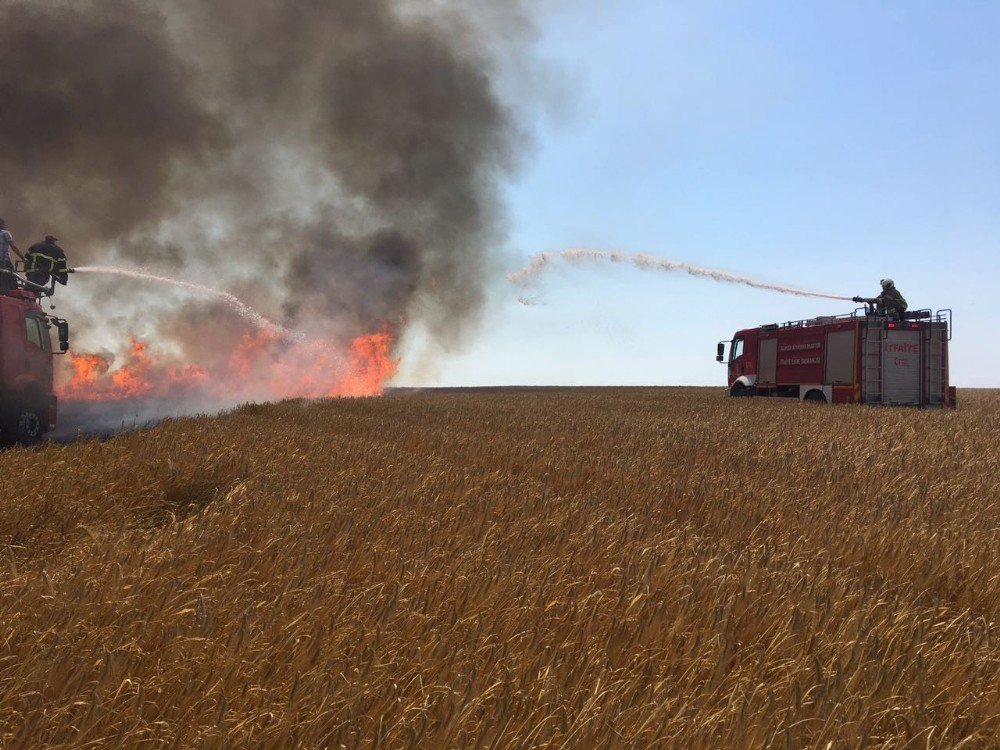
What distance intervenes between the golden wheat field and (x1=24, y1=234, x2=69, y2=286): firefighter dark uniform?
8796 millimetres

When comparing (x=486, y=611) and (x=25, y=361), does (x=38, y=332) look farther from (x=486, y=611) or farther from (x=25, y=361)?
(x=486, y=611)

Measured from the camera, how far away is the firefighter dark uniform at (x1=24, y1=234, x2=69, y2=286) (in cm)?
1645

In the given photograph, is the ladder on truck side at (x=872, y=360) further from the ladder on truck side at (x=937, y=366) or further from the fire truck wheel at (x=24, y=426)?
the fire truck wheel at (x=24, y=426)

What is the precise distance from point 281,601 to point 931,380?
27739 mm

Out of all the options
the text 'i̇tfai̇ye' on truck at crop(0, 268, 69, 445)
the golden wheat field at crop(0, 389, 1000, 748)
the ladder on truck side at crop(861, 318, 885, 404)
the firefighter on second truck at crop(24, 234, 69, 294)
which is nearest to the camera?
the golden wheat field at crop(0, 389, 1000, 748)

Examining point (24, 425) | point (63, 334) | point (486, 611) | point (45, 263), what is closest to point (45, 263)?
point (45, 263)

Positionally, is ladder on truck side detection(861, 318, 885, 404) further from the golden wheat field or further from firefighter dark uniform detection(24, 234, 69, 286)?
firefighter dark uniform detection(24, 234, 69, 286)

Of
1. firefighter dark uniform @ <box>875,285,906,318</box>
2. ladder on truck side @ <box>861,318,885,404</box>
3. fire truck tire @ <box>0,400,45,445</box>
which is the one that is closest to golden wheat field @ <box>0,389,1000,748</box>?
fire truck tire @ <box>0,400,45,445</box>

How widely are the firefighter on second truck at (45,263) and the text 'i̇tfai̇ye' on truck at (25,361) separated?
0.25 metres

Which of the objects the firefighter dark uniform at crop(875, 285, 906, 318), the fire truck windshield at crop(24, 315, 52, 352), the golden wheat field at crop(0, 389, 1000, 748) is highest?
the firefighter dark uniform at crop(875, 285, 906, 318)

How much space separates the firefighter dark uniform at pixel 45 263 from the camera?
16.5m

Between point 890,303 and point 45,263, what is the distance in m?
26.4

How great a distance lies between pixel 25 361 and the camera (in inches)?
609

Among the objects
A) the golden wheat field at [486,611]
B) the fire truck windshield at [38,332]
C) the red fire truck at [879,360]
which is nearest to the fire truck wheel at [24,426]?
the fire truck windshield at [38,332]
